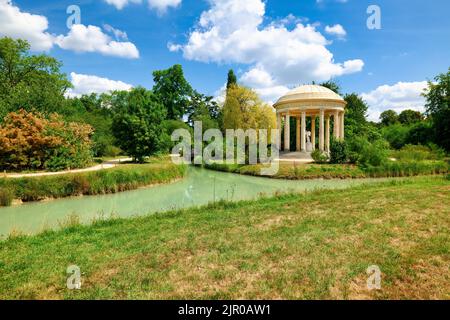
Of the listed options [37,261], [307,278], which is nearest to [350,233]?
[307,278]

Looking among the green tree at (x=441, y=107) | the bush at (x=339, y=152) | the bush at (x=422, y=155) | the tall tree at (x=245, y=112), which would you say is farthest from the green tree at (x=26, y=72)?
the green tree at (x=441, y=107)

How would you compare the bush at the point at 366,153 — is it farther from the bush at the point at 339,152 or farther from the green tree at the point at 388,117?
the green tree at the point at 388,117

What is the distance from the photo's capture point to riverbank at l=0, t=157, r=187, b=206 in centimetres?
1337

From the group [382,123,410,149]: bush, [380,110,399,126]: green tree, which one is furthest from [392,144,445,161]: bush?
[380,110,399,126]: green tree

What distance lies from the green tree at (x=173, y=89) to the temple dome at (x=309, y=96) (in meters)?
23.5

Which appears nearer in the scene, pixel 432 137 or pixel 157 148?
pixel 157 148

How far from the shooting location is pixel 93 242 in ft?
20.3

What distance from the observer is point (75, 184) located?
14.8 m

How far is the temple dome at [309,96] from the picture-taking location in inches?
1173

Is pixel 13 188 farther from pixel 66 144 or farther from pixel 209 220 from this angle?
pixel 209 220

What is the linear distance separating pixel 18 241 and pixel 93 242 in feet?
6.21

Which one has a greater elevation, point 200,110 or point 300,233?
point 200,110

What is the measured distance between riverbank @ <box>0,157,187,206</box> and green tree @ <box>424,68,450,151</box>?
90.1 feet

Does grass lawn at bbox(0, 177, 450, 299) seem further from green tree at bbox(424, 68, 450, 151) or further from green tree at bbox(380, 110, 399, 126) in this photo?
green tree at bbox(380, 110, 399, 126)
